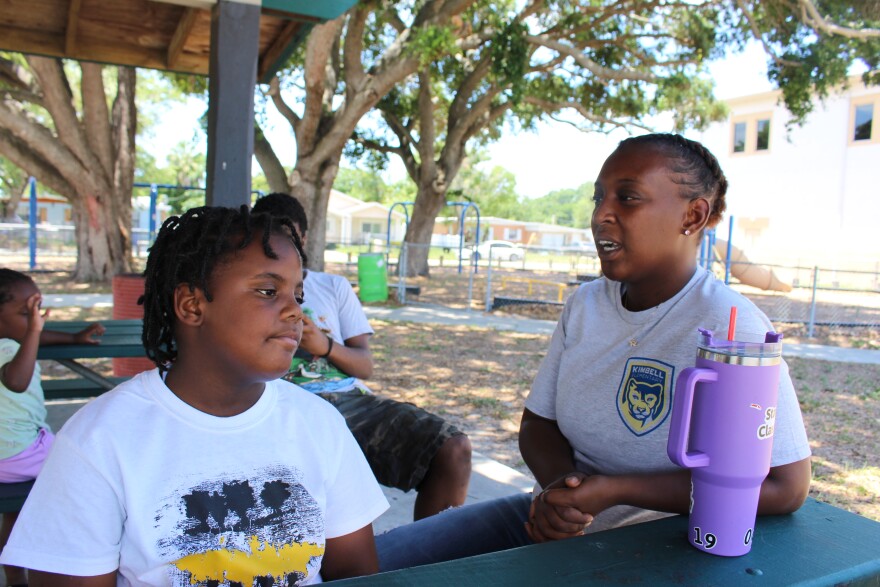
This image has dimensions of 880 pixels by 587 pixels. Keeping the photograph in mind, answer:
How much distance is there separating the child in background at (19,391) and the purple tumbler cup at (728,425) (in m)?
2.39

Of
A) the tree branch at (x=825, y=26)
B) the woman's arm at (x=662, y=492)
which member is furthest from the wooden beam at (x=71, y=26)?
the tree branch at (x=825, y=26)

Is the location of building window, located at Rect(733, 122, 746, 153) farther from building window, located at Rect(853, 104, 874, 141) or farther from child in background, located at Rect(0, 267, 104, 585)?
child in background, located at Rect(0, 267, 104, 585)

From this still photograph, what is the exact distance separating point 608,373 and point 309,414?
2.33ft

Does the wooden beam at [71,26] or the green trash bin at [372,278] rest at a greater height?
the wooden beam at [71,26]

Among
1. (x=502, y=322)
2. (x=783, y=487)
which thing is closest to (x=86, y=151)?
(x=502, y=322)

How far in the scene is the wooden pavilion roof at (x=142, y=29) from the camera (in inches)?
165

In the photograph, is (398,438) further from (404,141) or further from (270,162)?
(404,141)

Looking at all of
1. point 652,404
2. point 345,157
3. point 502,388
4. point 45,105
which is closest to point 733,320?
point 652,404

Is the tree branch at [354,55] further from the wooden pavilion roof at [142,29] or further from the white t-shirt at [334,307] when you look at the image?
the white t-shirt at [334,307]

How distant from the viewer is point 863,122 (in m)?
25.6

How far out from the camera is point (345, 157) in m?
21.4

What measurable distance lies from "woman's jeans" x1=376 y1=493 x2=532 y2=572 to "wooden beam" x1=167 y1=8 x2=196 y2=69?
12.0ft

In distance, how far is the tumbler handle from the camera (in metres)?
1.09

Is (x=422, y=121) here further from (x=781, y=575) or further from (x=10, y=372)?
(x=781, y=575)
